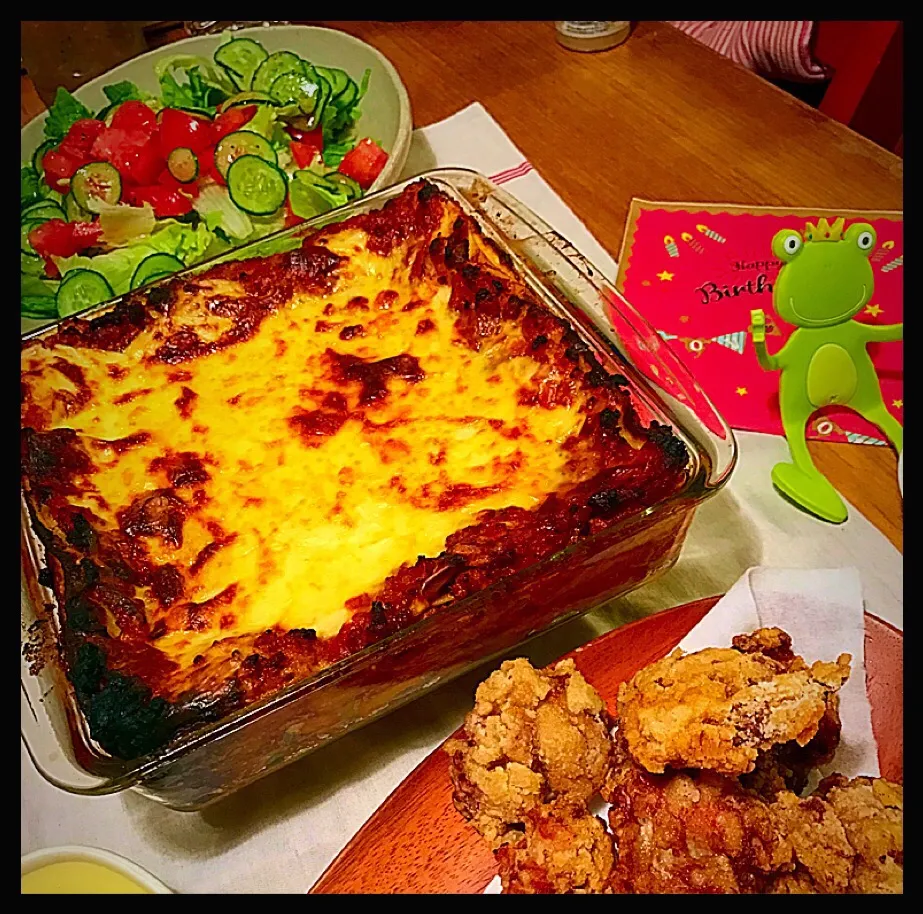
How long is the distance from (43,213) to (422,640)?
5.85 ft

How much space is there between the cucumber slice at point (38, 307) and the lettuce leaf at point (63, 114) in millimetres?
561

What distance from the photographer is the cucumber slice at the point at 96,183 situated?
2357mm

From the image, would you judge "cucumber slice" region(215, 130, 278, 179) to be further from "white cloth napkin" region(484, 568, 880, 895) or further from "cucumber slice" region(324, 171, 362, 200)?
"white cloth napkin" region(484, 568, 880, 895)

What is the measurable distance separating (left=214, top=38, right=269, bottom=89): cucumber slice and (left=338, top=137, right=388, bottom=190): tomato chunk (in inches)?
19.2

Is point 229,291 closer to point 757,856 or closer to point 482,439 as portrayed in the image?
point 482,439

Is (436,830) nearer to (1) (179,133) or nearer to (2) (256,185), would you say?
(2) (256,185)

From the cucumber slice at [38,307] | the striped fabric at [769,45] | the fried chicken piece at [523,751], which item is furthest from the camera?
the striped fabric at [769,45]

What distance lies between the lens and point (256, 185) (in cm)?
231

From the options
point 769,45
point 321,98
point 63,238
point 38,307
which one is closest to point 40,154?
point 63,238

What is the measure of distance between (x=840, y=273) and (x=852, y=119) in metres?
1.46

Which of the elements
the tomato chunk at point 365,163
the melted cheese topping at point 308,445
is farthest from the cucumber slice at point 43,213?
the melted cheese topping at point 308,445

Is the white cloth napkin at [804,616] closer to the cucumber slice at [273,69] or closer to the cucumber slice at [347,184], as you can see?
the cucumber slice at [347,184]

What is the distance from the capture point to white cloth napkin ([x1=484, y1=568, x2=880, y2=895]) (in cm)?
137

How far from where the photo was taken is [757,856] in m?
1.11
